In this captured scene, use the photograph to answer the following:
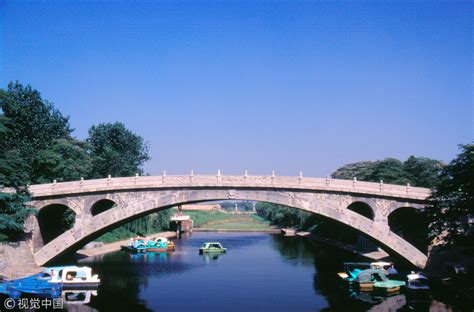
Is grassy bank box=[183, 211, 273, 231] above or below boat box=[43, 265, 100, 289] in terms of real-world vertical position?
above

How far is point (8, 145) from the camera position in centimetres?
4647

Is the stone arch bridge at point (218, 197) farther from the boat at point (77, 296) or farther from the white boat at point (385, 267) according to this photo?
the boat at point (77, 296)

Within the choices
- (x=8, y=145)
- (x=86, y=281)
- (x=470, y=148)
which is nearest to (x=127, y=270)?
(x=86, y=281)

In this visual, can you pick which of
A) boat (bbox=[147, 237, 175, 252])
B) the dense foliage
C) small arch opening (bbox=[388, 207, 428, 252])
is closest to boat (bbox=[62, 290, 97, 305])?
boat (bbox=[147, 237, 175, 252])

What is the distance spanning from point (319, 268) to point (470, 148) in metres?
18.2

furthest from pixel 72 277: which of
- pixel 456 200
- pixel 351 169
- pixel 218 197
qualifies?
pixel 351 169

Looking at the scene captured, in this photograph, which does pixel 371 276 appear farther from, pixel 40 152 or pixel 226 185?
pixel 40 152

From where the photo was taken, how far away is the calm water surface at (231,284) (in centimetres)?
2952

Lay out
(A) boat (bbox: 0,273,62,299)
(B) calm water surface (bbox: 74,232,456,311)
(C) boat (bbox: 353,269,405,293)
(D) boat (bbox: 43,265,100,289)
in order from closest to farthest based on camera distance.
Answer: (A) boat (bbox: 0,273,62,299) → (B) calm water surface (bbox: 74,232,456,311) → (D) boat (bbox: 43,265,100,289) → (C) boat (bbox: 353,269,405,293)

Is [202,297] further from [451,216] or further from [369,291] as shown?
[451,216]

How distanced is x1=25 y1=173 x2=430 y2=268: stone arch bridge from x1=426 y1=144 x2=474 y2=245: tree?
2.47m

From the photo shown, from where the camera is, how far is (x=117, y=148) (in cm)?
7594

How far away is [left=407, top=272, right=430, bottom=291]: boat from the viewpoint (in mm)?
31609

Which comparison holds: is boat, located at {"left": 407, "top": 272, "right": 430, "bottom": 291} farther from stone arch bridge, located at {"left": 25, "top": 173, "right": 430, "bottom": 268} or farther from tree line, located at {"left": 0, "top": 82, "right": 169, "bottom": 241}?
tree line, located at {"left": 0, "top": 82, "right": 169, "bottom": 241}
